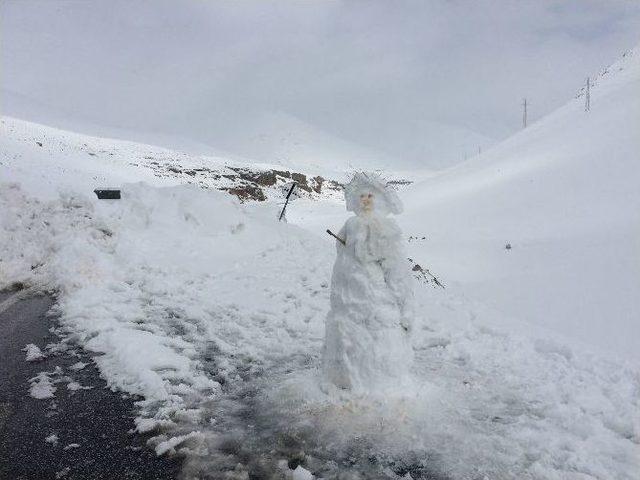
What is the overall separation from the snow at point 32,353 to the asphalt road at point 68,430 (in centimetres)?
8

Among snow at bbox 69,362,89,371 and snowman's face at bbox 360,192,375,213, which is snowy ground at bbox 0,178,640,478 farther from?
snowman's face at bbox 360,192,375,213

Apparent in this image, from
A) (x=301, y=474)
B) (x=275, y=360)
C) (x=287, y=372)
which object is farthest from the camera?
(x=275, y=360)

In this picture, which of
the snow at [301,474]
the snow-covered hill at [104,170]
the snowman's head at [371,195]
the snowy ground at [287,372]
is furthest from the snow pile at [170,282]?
the snowman's head at [371,195]

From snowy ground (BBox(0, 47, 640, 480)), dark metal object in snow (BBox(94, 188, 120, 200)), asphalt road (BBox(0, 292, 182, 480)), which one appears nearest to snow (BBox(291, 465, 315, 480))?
snowy ground (BBox(0, 47, 640, 480))

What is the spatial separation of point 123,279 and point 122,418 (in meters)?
5.68

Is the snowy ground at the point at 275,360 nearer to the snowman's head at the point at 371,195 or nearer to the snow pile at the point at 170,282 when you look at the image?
the snow pile at the point at 170,282

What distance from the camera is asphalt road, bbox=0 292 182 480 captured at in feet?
13.8

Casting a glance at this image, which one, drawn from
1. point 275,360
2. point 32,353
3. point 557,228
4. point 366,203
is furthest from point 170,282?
point 557,228

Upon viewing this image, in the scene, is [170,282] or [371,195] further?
[170,282]

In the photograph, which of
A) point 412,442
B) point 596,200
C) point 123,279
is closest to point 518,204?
point 596,200

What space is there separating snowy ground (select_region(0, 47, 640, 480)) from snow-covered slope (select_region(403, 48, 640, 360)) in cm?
43

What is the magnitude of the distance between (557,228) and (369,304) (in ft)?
41.8

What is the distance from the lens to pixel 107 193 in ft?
45.0

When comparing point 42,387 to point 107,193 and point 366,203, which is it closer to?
point 366,203
